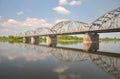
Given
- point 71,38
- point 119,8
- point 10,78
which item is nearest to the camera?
point 10,78

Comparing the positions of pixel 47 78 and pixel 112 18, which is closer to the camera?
pixel 47 78

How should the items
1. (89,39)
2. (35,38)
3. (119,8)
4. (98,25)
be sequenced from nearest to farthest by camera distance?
(119,8) < (98,25) < (89,39) < (35,38)

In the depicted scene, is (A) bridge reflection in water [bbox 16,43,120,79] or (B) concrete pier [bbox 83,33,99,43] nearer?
(A) bridge reflection in water [bbox 16,43,120,79]

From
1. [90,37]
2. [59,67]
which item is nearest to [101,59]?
[59,67]

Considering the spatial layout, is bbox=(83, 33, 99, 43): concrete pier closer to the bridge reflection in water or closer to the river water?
the bridge reflection in water

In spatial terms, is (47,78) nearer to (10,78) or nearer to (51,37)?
(10,78)

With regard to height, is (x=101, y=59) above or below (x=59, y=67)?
below

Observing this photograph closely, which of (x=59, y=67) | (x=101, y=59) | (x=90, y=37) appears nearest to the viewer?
(x=59, y=67)

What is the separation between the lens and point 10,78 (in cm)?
1221

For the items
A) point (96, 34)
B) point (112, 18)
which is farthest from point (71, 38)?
point (112, 18)

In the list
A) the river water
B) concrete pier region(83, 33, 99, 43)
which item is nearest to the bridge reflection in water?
the river water

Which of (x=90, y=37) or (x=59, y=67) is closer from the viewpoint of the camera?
(x=59, y=67)

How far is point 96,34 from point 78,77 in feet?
202

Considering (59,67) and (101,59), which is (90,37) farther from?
(59,67)
